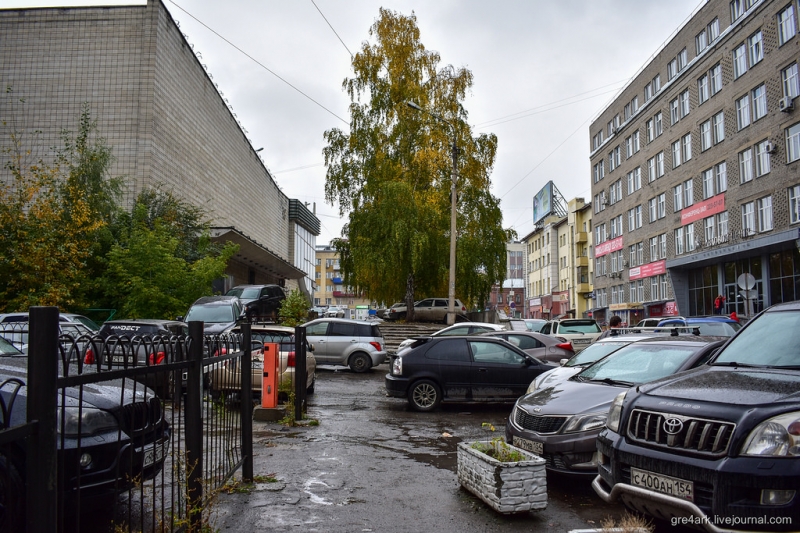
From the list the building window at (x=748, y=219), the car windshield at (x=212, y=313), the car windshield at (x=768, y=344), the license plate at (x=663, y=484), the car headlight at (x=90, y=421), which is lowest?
the license plate at (x=663, y=484)

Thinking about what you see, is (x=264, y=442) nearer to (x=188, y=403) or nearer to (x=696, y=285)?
(x=188, y=403)

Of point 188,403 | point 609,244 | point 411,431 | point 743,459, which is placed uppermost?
point 609,244

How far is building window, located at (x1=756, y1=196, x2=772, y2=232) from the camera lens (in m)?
33.8

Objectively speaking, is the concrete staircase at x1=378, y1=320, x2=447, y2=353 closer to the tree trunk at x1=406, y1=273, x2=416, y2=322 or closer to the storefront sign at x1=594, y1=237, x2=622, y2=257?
the tree trunk at x1=406, y1=273, x2=416, y2=322

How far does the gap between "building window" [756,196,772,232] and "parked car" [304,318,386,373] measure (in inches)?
927

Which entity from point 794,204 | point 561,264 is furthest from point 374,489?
point 561,264

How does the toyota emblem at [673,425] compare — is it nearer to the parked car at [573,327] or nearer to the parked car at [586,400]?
the parked car at [586,400]

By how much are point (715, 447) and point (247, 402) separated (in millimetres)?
4166

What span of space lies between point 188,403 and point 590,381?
5168mm

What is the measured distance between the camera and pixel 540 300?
87.5 metres

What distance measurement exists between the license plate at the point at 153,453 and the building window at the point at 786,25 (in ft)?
117

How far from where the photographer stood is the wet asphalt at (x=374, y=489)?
579 centimetres

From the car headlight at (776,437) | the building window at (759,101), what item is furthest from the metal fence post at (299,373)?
the building window at (759,101)

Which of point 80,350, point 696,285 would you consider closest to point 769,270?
point 696,285
